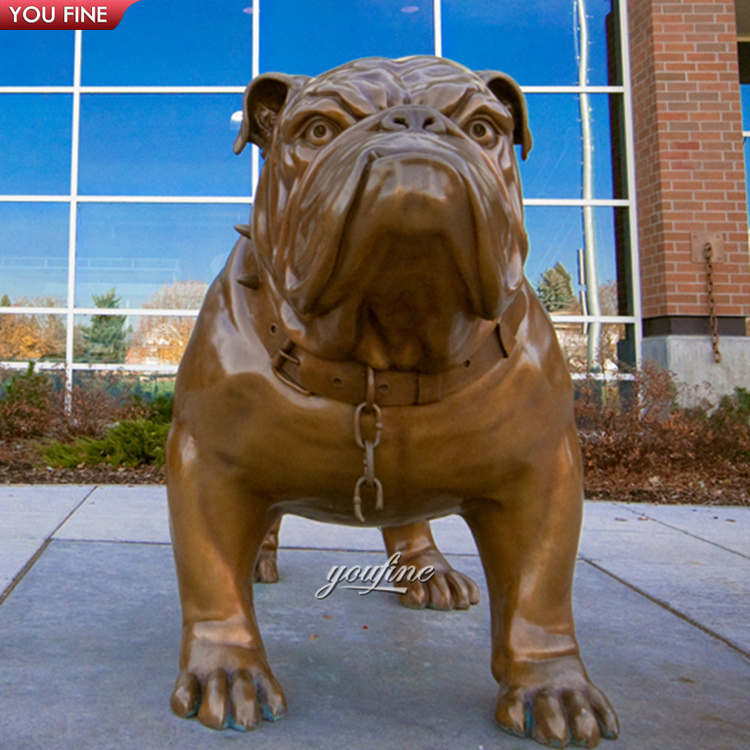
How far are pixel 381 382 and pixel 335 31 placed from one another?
8.33m

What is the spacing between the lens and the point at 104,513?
3771mm

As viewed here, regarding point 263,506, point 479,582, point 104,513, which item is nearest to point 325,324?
point 263,506

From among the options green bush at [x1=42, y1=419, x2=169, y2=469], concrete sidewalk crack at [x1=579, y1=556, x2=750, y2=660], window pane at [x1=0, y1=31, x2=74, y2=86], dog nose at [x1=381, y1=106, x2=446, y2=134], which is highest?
window pane at [x1=0, y1=31, x2=74, y2=86]

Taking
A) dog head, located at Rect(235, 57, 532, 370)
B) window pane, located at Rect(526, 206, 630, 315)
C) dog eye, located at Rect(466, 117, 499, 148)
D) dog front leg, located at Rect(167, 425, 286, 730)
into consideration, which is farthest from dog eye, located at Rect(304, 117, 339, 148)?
window pane, located at Rect(526, 206, 630, 315)

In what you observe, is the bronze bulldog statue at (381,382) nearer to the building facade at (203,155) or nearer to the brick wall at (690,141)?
the brick wall at (690,141)

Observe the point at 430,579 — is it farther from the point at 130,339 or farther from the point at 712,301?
the point at 130,339

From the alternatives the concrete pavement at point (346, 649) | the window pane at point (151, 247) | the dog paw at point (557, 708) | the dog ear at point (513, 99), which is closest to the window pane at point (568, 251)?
the window pane at point (151, 247)

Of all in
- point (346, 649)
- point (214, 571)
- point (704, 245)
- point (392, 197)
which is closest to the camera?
point (392, 197)

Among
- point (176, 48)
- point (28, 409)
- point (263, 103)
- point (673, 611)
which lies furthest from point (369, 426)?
point (176, 48)

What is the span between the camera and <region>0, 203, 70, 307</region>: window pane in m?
8.44

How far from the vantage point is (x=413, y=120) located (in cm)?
121

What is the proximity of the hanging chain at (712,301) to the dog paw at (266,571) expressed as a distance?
5721mm

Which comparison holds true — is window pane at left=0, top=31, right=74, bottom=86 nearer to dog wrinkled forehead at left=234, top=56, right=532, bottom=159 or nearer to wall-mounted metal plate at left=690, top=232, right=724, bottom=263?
wall-mounted metal plate at left=690, top=232, right=724, bottom=263

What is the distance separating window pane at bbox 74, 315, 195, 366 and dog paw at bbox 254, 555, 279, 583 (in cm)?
588
